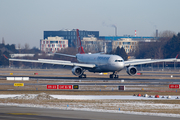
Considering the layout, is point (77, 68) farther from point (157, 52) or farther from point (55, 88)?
point (157, 52)

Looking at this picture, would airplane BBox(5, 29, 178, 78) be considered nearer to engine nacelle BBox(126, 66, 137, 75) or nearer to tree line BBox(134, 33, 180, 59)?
engine nacelle BBox(126, 66, 137, 75)

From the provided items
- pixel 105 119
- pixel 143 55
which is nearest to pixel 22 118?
pixel 105 119

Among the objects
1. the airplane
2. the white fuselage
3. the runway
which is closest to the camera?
the runway

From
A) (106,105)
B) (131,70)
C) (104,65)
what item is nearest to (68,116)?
(106,105)

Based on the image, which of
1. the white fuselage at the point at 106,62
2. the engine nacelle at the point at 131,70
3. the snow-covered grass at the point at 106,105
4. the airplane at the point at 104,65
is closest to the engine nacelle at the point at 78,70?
the airplane at the point at 104,65

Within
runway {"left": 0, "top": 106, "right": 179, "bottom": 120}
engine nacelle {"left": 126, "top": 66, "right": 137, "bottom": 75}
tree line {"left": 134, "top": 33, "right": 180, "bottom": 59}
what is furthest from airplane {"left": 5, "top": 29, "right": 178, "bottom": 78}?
tree line {"left": 134, "top": 33, "right": 180, "bottom": 59}

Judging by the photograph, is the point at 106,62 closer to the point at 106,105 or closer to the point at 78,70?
the point at 78,70

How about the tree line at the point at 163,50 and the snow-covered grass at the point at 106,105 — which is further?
the tree line at the point at 163,50

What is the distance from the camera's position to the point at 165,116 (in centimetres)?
2536

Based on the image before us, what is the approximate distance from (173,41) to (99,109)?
464 ft

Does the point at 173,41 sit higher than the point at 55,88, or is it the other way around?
the point at 173,41

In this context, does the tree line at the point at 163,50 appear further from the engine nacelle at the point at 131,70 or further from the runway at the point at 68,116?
the runway at the point at 68,116

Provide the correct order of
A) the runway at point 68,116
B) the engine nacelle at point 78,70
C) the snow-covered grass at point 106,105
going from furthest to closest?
1. the engine nacelle at point 78,70
2. the snow-covered grass at point 106,105
3. the runway at point 68,116

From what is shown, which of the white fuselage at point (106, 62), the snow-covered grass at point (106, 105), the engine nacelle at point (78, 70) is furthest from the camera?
the engine nacelle at point (78, 70)
